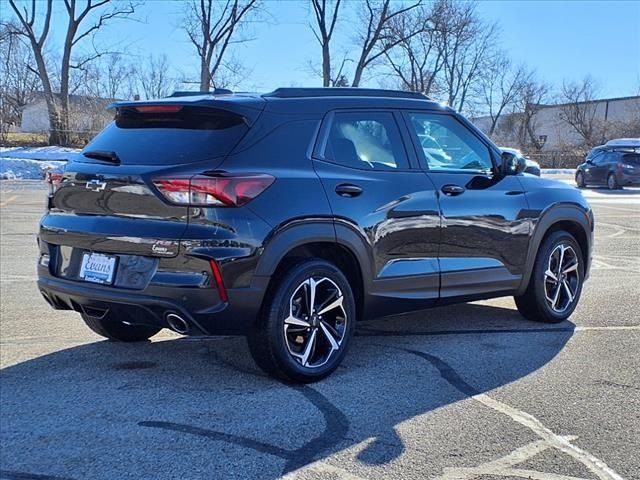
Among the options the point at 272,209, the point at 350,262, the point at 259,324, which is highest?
the point at 272,209

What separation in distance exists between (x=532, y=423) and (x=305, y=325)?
1.42 metres

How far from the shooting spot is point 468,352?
5203 mm

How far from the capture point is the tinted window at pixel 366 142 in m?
4.71

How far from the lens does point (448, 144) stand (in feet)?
18.1

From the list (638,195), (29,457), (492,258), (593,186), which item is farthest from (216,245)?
(593,186)

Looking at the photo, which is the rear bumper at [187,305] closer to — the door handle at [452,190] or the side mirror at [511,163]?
the door handle at [452,190]

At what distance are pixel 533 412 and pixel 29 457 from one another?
265cm

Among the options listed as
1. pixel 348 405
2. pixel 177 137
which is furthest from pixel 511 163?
pixel 177 137

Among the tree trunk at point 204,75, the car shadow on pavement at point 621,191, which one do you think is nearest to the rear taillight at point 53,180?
the car shadow on pavement at point 621,191

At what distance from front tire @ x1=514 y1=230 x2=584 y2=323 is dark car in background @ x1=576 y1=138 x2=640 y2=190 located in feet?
70.1

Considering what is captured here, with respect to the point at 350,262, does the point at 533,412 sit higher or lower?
lower

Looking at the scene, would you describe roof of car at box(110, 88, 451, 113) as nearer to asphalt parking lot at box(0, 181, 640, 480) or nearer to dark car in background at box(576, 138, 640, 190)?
asphalt parking lot at box(0, 181, 640, 480)

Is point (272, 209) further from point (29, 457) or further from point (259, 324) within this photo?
point (29, 457)

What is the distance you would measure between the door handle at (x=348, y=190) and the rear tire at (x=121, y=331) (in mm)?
1833
